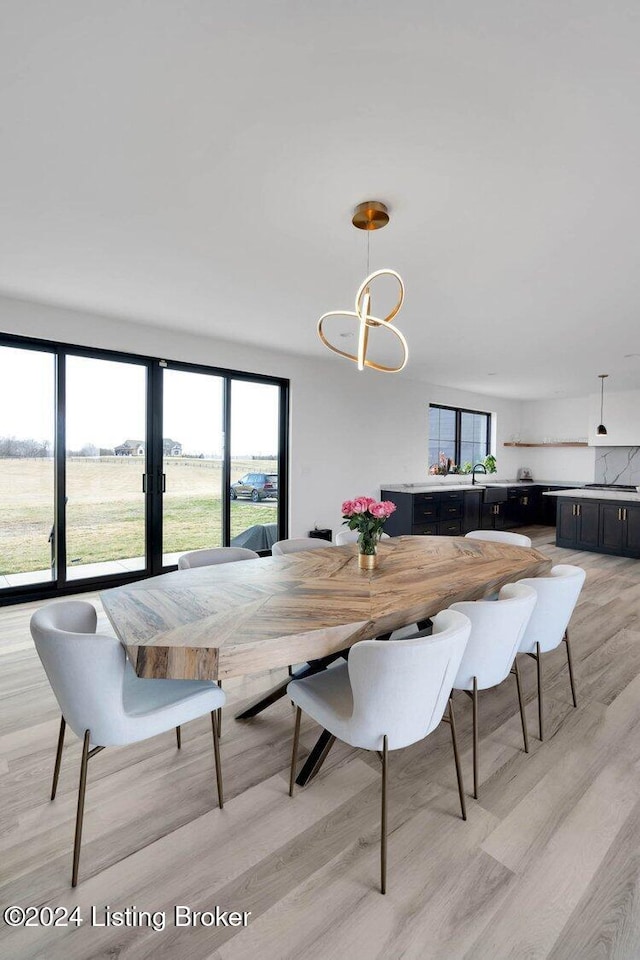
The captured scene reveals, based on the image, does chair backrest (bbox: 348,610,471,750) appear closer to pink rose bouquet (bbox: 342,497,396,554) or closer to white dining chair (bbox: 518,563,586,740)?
white dining chair (bbox: 518,563,586,740)

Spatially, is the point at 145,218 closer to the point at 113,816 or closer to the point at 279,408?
the point at 113,816

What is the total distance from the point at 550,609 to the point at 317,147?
2282mm

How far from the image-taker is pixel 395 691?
1443 mm

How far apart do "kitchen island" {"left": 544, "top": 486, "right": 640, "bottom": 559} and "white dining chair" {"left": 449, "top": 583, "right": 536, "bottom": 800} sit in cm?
533

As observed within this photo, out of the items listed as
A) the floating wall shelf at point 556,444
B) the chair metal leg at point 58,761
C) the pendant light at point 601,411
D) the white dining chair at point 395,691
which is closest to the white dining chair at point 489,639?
the white dining chair at point 395,691

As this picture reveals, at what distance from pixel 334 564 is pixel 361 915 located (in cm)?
147

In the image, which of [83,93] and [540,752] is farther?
[540,752]

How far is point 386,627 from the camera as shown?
69.5 inches

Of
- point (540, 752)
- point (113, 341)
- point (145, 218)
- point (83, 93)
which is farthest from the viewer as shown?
point (113, 341)

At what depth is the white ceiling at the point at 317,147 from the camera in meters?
1.33

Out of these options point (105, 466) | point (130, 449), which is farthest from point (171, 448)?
point (105, 466)

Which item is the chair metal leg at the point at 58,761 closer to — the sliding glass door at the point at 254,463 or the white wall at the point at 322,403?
the white wall at the point at 322,403

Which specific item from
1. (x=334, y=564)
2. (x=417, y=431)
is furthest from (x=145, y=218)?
(x=417, y=431)

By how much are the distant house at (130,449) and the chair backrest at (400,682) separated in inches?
148
